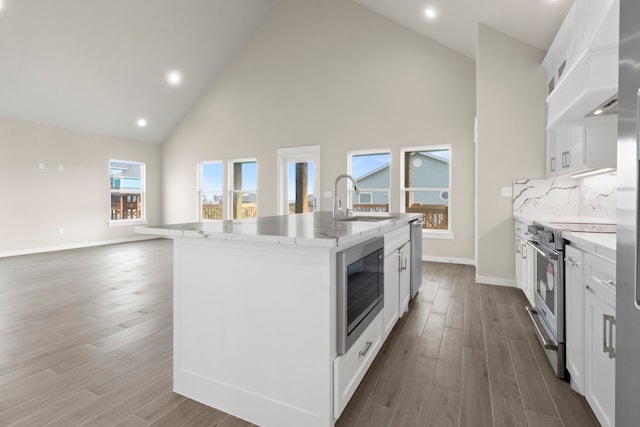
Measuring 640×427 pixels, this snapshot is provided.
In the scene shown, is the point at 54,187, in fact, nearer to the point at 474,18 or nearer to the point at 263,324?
the point at 263,324

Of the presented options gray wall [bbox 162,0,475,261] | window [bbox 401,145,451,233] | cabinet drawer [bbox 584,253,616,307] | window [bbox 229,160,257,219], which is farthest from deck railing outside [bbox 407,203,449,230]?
cabinet drawer [bbox 584,253,616,307]

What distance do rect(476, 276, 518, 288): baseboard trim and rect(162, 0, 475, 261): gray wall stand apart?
1.26 m

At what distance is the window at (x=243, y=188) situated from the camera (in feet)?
24.4

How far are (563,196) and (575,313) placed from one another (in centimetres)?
245

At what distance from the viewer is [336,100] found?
619 cm

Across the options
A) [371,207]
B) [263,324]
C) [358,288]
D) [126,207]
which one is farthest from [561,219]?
[126,207]

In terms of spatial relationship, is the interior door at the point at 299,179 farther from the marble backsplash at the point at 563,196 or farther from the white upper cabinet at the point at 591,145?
the white upper cabinet at the point at 591,145

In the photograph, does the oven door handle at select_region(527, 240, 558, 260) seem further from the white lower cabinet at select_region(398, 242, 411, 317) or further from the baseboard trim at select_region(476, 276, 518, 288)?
the baseboard trim at select_region(476, 276, 518, 288)

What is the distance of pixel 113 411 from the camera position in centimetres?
164

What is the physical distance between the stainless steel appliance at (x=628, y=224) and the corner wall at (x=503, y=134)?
3501 millimetres

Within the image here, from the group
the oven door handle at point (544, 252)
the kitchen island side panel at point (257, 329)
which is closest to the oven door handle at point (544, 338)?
the oven door handle at point (544, 252)

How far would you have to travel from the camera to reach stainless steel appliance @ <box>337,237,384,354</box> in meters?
1.44

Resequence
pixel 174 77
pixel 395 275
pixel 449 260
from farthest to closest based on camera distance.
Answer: pixel 174 77, pixel 449 260, pixel 395 275

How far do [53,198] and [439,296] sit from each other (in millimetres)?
7553
